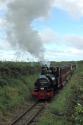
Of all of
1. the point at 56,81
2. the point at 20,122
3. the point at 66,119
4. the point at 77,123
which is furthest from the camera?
the point at 56,81

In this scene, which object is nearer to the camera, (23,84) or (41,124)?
(41,124)

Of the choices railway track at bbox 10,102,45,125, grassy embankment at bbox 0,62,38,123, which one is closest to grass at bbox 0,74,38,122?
grassy embankment at bbox 0,62,38,123

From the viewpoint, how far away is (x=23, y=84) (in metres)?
31.3

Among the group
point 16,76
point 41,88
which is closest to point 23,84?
point 16,76

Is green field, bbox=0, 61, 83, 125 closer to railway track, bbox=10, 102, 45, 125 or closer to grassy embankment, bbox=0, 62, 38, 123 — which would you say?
grassy embankment, bbox=0, 62, 38, 123

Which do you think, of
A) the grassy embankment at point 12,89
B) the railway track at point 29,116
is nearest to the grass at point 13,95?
the grassy embankment at point 12,89

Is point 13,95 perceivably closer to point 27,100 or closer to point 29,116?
point 27,100

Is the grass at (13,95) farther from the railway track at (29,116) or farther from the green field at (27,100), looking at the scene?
the railway track at (29,116)

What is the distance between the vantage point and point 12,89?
87.4ft

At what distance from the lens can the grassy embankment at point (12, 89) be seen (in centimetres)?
2204

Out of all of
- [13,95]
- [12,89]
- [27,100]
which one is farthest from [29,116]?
[27,100]

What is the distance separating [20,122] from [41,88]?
30.4ft

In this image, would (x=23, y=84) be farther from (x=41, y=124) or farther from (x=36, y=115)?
(x=41, y=124)

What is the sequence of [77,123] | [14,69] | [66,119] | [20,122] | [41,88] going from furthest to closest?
[14,69] < [41,88] < [20,122] < [66,119] < [77,123]
